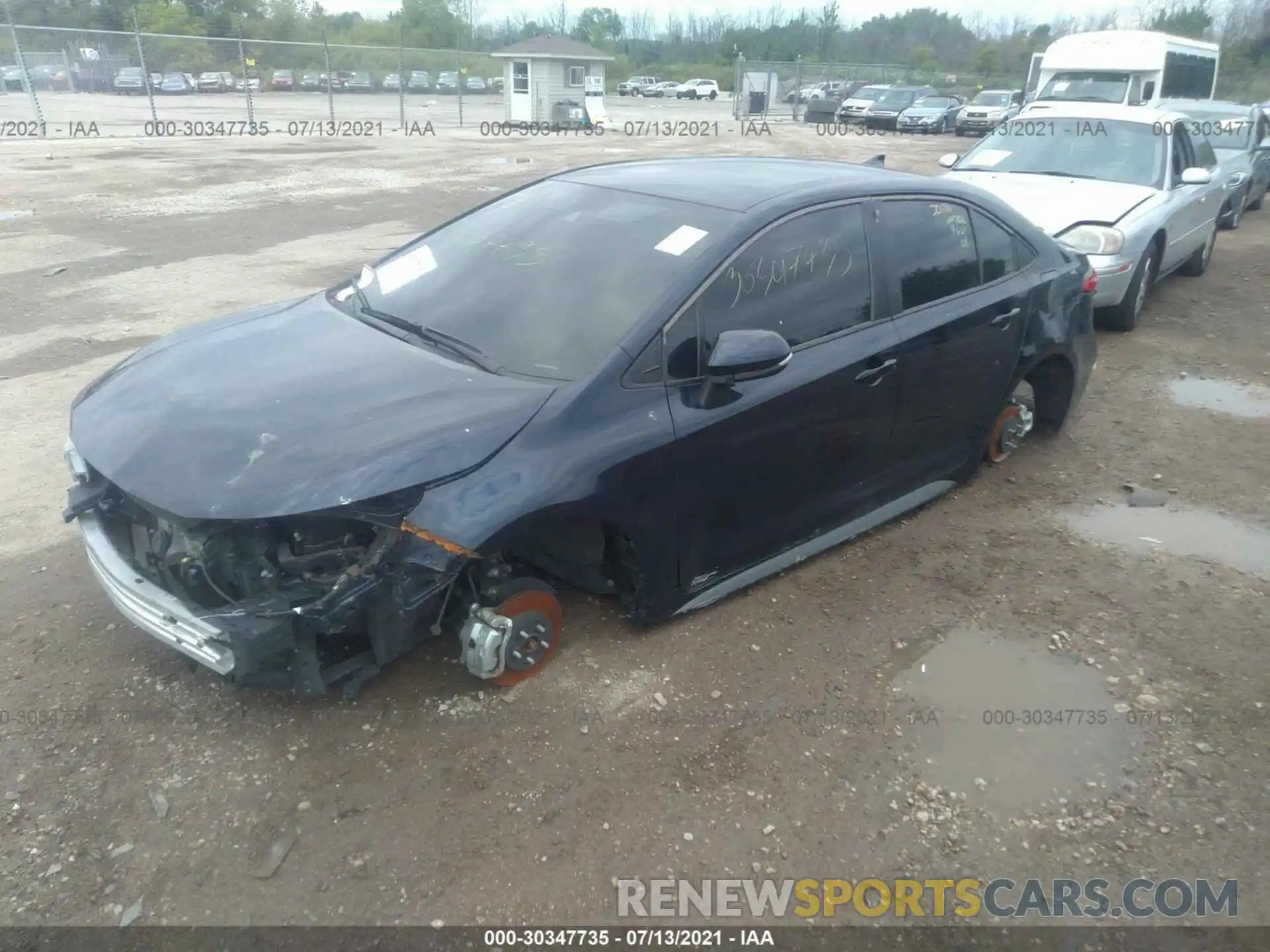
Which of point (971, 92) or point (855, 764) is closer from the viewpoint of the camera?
point (855, 764)

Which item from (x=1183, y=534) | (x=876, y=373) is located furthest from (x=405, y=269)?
(x=1183, y=534)

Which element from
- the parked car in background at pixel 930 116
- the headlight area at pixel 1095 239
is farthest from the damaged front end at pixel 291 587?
the parked car in background at pixel 930 116

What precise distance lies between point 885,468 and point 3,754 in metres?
3.50

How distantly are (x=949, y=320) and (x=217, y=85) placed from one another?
33220 mm

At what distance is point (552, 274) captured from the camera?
357cm

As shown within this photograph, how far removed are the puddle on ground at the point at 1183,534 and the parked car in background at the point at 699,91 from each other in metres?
56.7

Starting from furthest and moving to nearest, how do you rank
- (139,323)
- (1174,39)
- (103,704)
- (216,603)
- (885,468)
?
(1174,39), (139,323), (885,468), (103,704), (216,603)

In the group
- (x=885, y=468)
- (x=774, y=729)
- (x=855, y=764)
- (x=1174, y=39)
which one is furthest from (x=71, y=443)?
(x=1174, y=39)

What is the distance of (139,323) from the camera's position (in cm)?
738

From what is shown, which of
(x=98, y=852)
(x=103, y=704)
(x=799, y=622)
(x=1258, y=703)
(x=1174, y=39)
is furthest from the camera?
(x=1174, y=39)

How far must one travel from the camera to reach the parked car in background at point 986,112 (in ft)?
101

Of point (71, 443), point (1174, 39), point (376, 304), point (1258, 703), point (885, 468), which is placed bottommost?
point (1258, 703)

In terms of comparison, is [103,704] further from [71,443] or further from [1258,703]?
[1258,703]

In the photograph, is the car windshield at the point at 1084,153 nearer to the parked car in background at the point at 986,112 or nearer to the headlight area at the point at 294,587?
the headlight area at the point at 294,587
